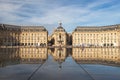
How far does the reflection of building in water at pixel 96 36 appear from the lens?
17275 cm

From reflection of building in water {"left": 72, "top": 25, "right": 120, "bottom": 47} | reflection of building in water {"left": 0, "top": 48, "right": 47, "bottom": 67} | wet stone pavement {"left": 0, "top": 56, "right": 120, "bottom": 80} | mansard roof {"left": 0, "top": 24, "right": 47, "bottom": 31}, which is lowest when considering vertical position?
wet stone pavement {"left": 0, "top": 56, "right": 120, "bottom": 80}

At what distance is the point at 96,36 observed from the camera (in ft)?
605

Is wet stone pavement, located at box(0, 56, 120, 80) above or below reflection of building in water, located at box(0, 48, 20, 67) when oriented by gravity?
below

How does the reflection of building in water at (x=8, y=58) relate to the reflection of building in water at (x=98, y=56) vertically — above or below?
above

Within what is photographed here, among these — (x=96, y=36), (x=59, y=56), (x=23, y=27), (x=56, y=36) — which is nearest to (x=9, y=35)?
(x=23, y=27)

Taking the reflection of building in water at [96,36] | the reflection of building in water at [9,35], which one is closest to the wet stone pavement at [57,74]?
the reflection of building in water at [9,35]

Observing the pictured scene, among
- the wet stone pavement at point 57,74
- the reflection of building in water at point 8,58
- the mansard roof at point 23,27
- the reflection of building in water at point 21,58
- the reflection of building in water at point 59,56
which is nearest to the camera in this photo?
the wet stone pavement at point 57,74

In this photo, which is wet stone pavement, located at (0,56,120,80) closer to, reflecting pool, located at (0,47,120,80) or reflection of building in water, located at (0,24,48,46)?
reflecting pool, located at (0,47,120,80)

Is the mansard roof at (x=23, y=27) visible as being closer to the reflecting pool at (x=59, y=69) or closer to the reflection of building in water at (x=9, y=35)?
the reflection of building in water at (x=9, y=35)

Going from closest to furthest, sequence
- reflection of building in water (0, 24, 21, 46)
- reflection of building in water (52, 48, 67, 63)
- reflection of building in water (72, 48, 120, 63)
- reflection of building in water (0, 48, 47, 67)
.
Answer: reflection of building in water (0, 48, 47, 67) < reflection of building in water (52, 48, 67, 63) < reflection of building in water (72, 48, 120, 63) < reflection of building in water (0, 24, 21, 46)

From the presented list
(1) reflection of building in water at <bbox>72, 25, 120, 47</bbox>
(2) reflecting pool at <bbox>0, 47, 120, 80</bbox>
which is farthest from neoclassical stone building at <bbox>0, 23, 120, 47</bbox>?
(2) reflecting pool at <bbox>0, 47, 120, 80</bbox>

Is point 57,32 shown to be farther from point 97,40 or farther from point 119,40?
point 119,40

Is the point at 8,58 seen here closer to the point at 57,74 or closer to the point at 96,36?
the point at 57,74

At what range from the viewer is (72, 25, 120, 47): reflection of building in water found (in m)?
173
